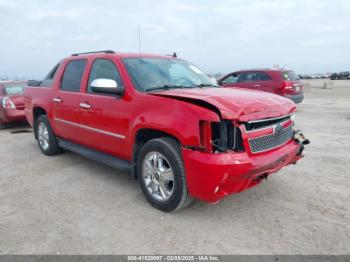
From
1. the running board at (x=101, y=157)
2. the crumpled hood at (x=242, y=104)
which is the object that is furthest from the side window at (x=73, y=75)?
the crumpled hood at (x=242, y=104)

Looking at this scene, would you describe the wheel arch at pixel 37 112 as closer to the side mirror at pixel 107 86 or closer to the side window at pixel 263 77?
the side mirror at pixel 107 86

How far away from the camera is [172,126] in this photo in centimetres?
307

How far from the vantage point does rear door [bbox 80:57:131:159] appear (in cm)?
Answer: 379

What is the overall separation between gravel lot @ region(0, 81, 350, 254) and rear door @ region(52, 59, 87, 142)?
2.23ft

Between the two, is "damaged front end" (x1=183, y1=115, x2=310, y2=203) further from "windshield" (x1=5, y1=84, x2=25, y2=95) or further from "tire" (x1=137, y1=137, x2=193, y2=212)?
"windshield" (x1=5, y1=84, x2=25, y2=95)

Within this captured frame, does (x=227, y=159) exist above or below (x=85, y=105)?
below

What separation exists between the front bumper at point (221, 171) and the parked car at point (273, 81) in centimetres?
822

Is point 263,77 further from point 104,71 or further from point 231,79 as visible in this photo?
point 104,71

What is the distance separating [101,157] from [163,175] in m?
1.31

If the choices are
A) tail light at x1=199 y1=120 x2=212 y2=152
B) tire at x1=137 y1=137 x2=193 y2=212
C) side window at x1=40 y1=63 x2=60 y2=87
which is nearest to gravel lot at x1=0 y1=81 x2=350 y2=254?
tire at x1=137 y1=137 x2=193 y2=212

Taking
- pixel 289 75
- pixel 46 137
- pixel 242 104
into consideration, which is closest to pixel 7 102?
pixel 46 137

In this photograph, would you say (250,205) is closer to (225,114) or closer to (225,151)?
(225,151)

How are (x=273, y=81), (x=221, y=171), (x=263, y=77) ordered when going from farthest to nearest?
(x=263, y=77) → (x=273, y=81) → (x=221, y=171)

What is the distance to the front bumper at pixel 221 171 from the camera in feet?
9.12
